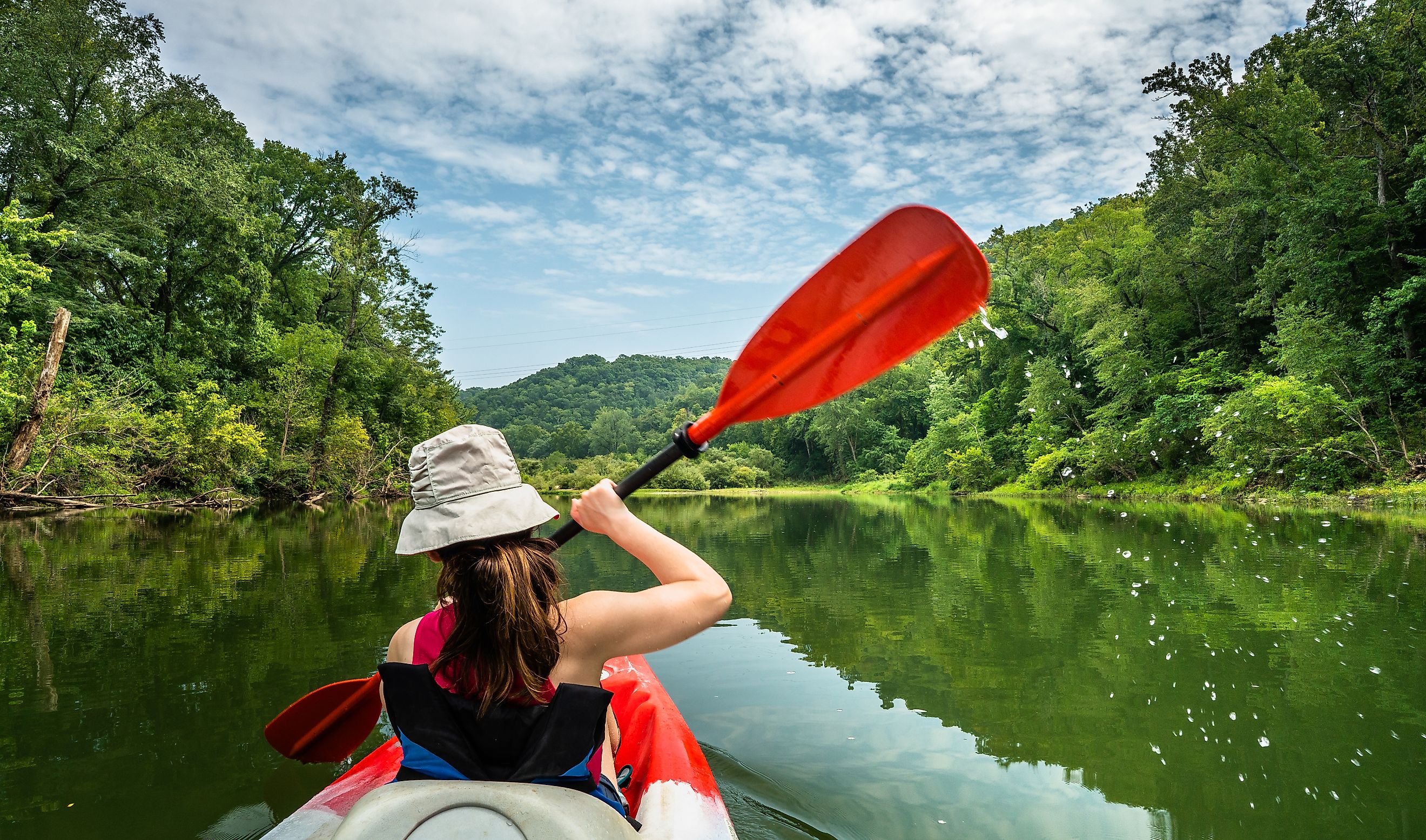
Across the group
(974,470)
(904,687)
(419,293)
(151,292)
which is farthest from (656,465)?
(974,470)

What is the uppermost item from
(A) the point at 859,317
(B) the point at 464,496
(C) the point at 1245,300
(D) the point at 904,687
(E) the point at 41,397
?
(C) the point at 1245,300

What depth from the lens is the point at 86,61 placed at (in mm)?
16766

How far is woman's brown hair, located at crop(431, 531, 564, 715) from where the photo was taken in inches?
54.6

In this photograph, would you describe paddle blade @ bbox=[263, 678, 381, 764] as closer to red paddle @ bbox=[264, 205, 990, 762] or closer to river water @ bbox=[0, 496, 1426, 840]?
river water @ bbox=[0, 496, 1426, 840]

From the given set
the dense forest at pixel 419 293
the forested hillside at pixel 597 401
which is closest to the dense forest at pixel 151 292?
the dense forest at pixel 419 293

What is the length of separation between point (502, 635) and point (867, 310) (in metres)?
1.51

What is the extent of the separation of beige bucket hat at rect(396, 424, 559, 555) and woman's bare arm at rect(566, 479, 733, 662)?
0.17 metres

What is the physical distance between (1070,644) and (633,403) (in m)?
96.3

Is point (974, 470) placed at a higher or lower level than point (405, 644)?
lower

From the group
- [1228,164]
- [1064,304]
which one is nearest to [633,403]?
[1064,304]

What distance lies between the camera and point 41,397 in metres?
12.2

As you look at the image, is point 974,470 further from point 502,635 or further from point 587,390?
point 587,390

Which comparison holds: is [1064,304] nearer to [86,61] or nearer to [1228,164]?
[1228,164]

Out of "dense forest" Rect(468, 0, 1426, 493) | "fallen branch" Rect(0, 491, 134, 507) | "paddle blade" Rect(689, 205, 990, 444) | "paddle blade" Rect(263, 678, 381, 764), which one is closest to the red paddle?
"paddle blade" Rect(689, 205, 990, 444)
